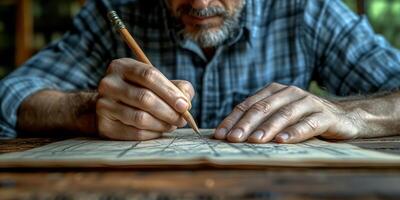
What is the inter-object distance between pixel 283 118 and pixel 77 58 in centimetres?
84

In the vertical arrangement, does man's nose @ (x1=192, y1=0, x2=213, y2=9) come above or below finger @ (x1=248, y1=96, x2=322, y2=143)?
above

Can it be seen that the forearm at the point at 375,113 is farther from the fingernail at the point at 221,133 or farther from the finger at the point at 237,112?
the fingernail at the point at 221,133

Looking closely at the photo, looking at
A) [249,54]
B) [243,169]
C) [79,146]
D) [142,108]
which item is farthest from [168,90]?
[249,54]

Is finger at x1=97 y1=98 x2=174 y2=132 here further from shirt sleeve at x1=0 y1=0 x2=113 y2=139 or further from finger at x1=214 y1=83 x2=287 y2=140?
shirt sleeve at x1=0 y1=0 x2=113 y2=139

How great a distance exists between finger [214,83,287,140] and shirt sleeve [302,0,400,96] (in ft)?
1.68

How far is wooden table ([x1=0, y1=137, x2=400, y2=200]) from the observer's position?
378mm

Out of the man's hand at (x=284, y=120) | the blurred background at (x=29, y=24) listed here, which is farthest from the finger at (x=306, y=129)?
the blurred background at (x=29, y=24)

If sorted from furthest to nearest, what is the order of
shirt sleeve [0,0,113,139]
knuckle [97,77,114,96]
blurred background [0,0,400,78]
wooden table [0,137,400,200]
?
blurred background [0,0,400,78], shirt sleeve [0,0,113,139], knuckle [97,77,114,96], wooden table [0,137,400,200]

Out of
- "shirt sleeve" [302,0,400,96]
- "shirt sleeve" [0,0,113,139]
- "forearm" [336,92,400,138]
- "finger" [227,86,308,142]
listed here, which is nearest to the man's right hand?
"finger" [227,86,308,142]

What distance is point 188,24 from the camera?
1.16 metres

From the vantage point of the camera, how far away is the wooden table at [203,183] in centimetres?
38

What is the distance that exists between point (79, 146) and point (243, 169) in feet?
1.03

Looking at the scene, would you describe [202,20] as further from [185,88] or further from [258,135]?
[258,135]

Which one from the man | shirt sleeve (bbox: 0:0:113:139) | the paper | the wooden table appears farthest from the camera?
shirt sleeve (bbox: 0:0:113:139)
